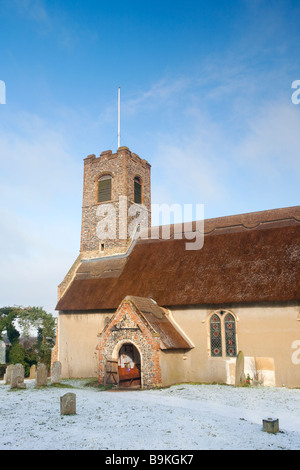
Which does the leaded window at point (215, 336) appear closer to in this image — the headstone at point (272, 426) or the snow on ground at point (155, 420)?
the snow on ground at point (155, 420)

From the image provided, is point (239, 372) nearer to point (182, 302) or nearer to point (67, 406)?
point (182, 302)

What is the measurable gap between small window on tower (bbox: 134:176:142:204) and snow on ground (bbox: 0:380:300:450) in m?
17.3

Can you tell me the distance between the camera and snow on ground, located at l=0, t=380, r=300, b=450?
9.51 m

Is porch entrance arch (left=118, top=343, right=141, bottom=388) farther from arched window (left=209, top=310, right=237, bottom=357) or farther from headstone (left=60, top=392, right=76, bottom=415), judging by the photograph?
headstone (left=60, top=392, right=76, bottom=415)

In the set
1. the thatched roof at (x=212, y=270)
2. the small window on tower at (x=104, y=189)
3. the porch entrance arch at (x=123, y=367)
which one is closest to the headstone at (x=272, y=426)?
the thatched roof at (x=212, y=270)

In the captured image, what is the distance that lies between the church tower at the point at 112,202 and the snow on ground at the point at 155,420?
13.5 meters

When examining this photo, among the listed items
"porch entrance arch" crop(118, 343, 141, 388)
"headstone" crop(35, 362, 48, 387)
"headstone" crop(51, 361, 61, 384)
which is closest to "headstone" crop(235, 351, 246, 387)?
"porch entrance arch" crop(118, 343, 141, 388)

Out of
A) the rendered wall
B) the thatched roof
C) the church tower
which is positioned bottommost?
the rendered wall

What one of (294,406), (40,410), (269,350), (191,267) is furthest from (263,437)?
(191,267)

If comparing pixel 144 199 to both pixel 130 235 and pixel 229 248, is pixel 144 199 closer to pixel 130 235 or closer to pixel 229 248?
pixel 130 235

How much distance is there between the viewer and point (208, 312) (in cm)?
2100

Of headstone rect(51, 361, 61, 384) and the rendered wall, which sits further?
headstone rect(51, 361, 61, 384)

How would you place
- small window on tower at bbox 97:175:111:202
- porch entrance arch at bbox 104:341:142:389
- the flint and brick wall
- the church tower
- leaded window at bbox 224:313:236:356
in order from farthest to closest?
small window on tower at bbox 97:175:111:202, the church tower, leaded window at bbox 224:313:236:356, porch entrance arch at bbox 104:341:142:389, the flint and brick wall

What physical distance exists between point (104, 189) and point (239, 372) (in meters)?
18.4
